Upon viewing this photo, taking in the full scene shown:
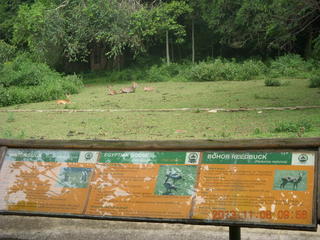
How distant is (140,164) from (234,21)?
1854 centimetres

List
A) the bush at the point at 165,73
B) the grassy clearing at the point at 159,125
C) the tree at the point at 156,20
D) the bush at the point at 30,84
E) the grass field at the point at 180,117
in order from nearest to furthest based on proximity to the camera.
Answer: the grassy clearing at the point at 159,125 < the grass field at the point at 180,117 < the bush at the point at 30,84 < the tree at the point at 156,20 < the bush at the point at 165,73

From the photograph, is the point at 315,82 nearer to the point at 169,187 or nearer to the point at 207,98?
the point at 207,98

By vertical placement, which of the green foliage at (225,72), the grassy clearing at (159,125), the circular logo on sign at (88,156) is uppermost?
the circular logo on sign at (88,156)

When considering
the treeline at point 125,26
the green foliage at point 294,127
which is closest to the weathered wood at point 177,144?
the green foliage at point 294,127

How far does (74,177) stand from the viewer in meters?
3.44

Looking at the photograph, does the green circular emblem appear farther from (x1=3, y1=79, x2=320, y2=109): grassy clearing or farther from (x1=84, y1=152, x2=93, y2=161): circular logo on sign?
(x1=3, y1=79, x2=320, y2=109): grassy clearing

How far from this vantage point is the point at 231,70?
1827 cm

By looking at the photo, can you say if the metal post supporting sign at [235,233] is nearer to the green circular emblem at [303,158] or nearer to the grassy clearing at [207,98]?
the green circular emblem at [303,158]

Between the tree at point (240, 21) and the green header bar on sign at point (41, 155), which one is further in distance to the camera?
the tree at point (240, 21)

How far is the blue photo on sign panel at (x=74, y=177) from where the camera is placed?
3404mm

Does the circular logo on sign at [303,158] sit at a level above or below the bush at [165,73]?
above

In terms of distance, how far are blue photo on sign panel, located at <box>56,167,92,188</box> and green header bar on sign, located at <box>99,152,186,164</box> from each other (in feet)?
0.46

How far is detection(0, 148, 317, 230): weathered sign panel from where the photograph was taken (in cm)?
289

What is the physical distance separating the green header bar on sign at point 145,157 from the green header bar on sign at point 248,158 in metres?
0.18
